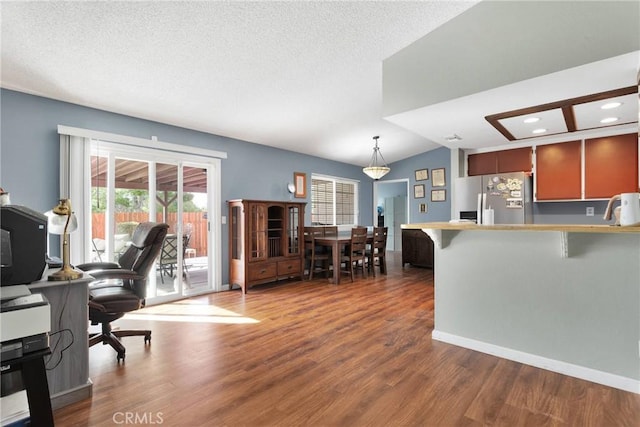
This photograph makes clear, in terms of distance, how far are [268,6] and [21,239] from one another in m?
2.11

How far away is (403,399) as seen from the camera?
1871 mm

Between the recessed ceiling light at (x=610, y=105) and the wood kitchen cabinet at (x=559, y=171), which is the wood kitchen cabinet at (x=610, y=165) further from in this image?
the recessed ceiling light at (x=610, y=105)

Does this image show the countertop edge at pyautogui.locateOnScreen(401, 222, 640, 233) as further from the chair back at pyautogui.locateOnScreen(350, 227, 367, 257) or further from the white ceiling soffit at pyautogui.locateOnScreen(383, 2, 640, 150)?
the chair back at pyautogui.locateOnScreen(350, 227, 367, 257)

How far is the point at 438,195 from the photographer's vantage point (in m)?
6.75

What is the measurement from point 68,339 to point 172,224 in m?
2.45

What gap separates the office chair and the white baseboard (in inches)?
98.8

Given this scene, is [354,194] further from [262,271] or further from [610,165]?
[610,165]

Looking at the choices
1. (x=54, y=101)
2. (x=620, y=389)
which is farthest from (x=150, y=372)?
(x=620, y=389)

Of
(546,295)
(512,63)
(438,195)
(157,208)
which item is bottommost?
(546,295)

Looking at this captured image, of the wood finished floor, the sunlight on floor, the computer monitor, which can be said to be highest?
the computer monitor

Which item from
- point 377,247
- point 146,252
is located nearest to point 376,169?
point 377,247

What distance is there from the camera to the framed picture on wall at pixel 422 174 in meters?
6.98

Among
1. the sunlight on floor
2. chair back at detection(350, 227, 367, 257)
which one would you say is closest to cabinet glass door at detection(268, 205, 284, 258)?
chair back at detection(350, 227, 367, 257)

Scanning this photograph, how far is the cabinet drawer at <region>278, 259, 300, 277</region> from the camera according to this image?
16.4 feet
